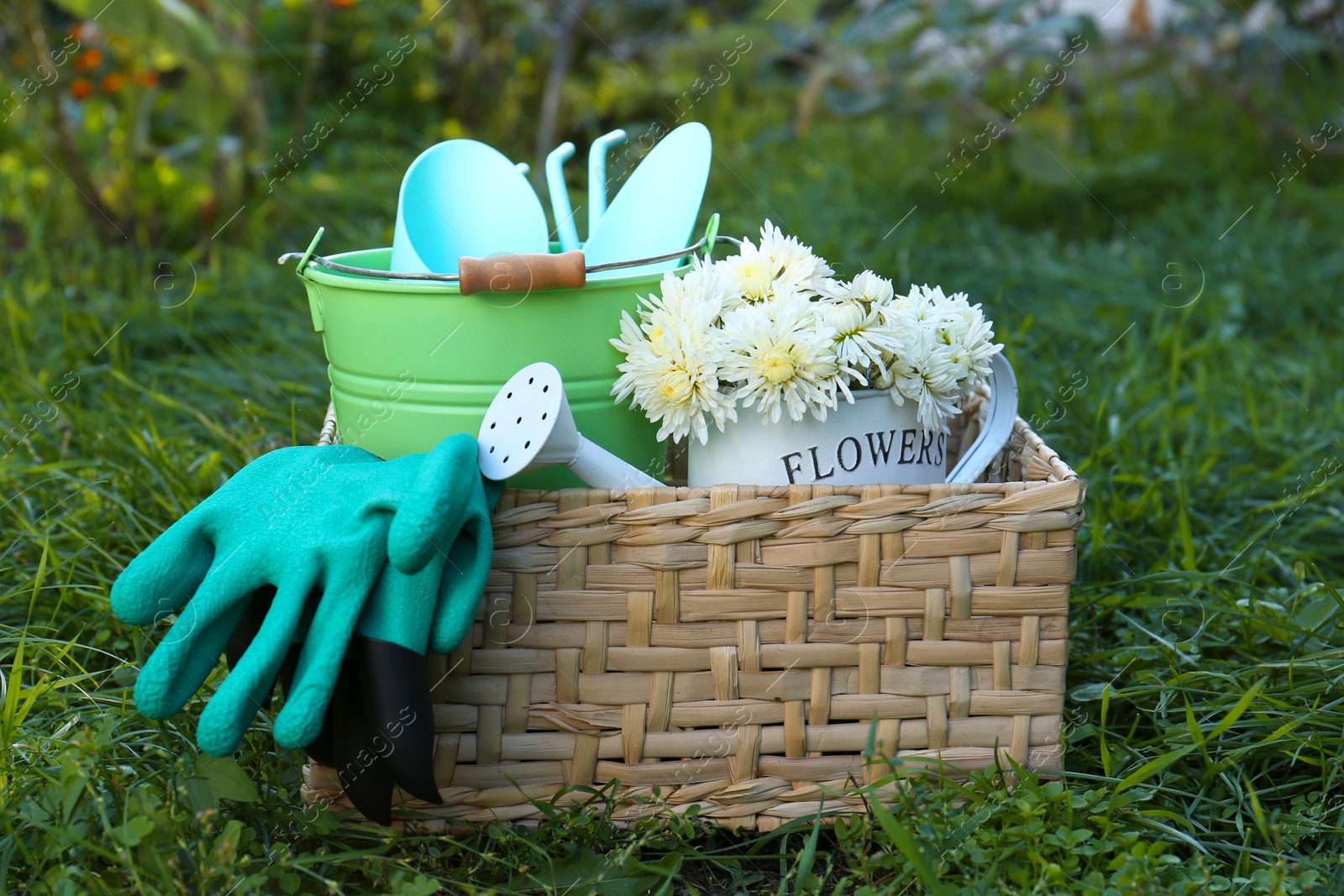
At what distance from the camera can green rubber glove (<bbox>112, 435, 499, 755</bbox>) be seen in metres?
0.81

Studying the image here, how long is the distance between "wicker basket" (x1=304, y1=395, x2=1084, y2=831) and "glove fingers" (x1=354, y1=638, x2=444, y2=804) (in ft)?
0.26

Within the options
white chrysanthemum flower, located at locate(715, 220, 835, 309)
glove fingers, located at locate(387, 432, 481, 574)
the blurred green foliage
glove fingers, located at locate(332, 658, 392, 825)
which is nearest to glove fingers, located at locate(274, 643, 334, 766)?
glove fingers, located at locate(332, 658, 392, 825)

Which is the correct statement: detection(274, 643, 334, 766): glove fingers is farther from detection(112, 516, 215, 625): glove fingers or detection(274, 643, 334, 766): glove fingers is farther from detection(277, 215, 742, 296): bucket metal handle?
detection(277, 215, 742, 296): bucket metal handle

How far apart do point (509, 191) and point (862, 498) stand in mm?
547

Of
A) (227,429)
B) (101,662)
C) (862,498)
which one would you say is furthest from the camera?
(227,429)

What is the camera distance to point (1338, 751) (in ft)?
3.33

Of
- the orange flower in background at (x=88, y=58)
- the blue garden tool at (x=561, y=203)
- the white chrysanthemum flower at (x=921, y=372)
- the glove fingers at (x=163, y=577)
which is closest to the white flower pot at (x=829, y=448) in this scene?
the white chrysanthemum flower at (x=921, y=372)

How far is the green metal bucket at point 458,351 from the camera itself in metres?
0.99

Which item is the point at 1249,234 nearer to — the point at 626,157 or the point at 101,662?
the point at 626,157

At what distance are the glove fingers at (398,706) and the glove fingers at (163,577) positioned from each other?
6.0 inches

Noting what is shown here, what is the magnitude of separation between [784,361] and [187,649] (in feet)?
1.73

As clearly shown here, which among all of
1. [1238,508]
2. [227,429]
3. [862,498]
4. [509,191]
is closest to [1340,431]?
[1238,508]

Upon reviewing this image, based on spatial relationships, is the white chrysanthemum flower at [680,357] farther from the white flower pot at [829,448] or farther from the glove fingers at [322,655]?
the glove fingers at [322,655]

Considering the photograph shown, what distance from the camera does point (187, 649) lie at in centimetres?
84
